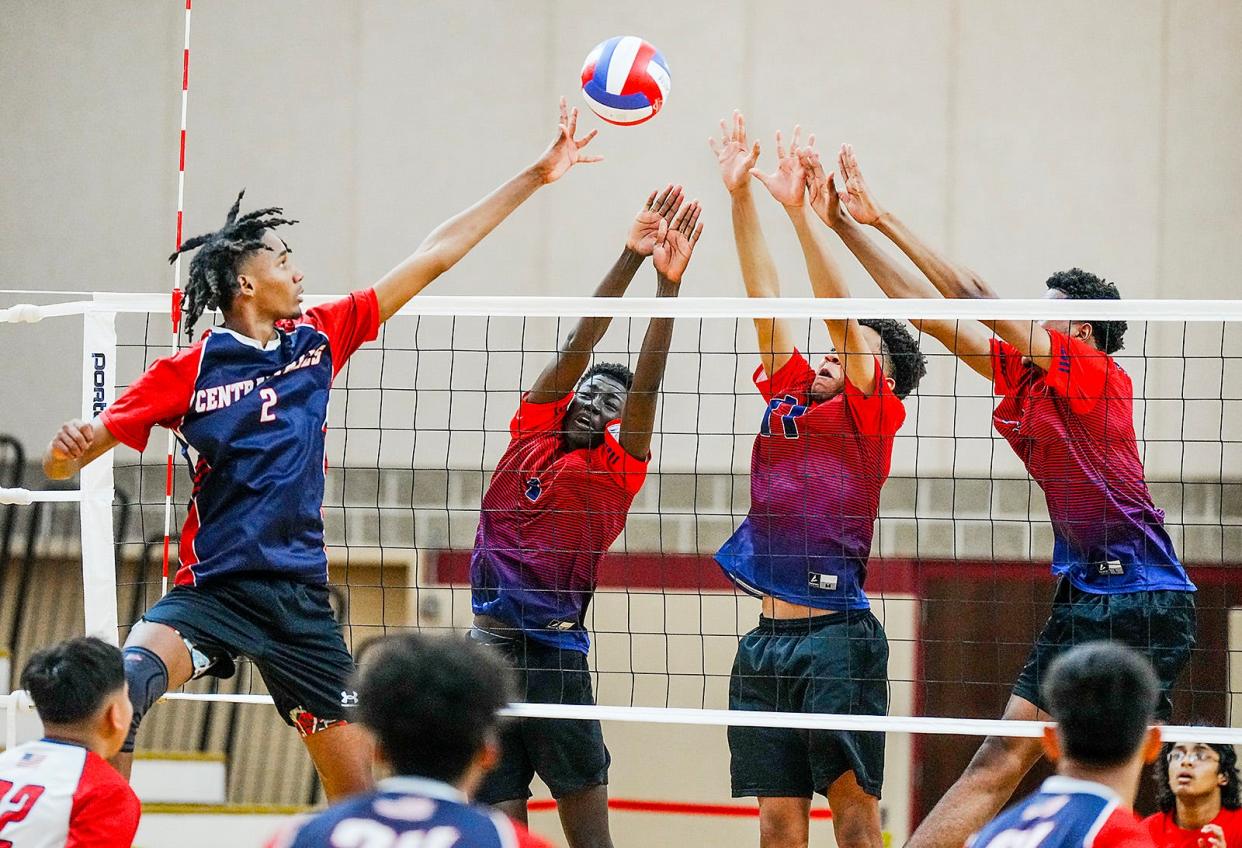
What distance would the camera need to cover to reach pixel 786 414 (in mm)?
4742

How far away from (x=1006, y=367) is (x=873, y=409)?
1.52ft

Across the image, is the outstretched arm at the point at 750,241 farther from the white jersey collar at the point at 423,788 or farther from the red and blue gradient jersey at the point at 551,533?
the white jersey collar at the point at 423,788

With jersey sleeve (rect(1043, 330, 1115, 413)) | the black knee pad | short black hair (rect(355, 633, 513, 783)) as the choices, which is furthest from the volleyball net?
short black hair (rect(355, 633, 513, 783))

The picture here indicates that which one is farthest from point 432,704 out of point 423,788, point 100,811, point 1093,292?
point 1093,292

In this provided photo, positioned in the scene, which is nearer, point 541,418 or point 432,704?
point 432,704

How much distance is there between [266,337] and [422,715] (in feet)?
7.06

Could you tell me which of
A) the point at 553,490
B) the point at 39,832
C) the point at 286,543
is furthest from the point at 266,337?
the point at 39,832

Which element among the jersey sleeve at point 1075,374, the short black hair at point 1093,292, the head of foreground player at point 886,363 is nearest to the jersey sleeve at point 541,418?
the head of foreground player at point 886,363

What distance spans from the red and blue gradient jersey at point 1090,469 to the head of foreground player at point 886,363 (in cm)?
37

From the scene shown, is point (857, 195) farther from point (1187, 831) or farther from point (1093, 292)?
point (1187, 831)

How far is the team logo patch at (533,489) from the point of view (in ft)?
16.2

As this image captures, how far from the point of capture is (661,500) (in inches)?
337

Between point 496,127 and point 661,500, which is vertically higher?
point 496,127

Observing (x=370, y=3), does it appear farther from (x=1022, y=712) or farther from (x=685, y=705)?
(x=1022, y=712)
